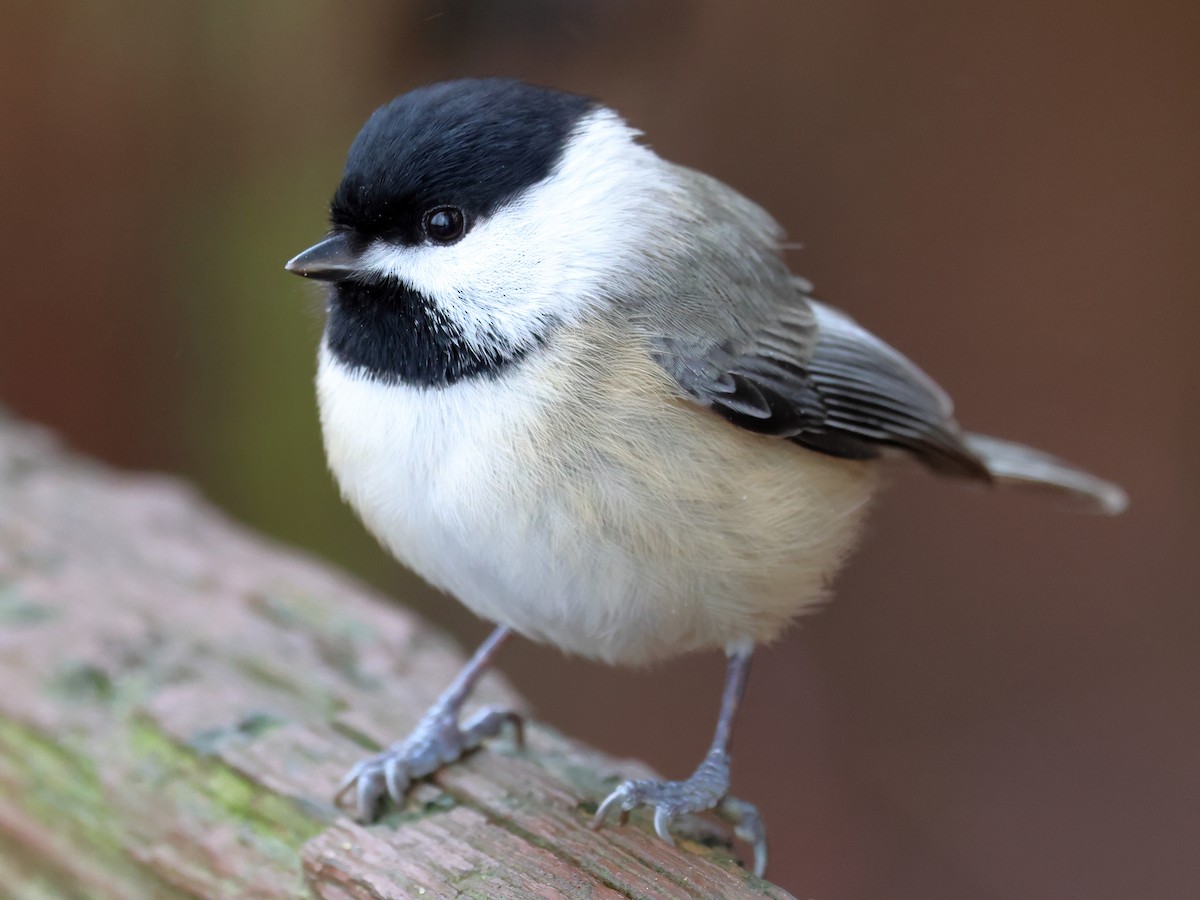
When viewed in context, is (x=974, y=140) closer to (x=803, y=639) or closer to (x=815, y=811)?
(x=803, y=639)

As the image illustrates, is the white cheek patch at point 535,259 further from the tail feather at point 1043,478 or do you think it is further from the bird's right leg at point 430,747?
the tail feather at point 1043,478

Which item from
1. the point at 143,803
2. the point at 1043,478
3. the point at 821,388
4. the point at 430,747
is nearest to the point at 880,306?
the point at 1043,478

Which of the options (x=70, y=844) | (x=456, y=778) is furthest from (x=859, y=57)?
(x=70, y=844)

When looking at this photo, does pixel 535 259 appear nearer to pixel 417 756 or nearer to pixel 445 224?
pixel 445 224

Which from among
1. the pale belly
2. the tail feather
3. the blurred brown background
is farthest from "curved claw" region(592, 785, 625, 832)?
the blurred brown background

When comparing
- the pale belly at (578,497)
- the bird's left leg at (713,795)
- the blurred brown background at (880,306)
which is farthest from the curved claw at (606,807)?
the blurred brown background at (880,306)

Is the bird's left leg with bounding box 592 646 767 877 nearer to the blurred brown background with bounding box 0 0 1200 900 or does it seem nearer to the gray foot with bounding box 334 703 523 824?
the gray foot with bounding box 334 703 523 824
